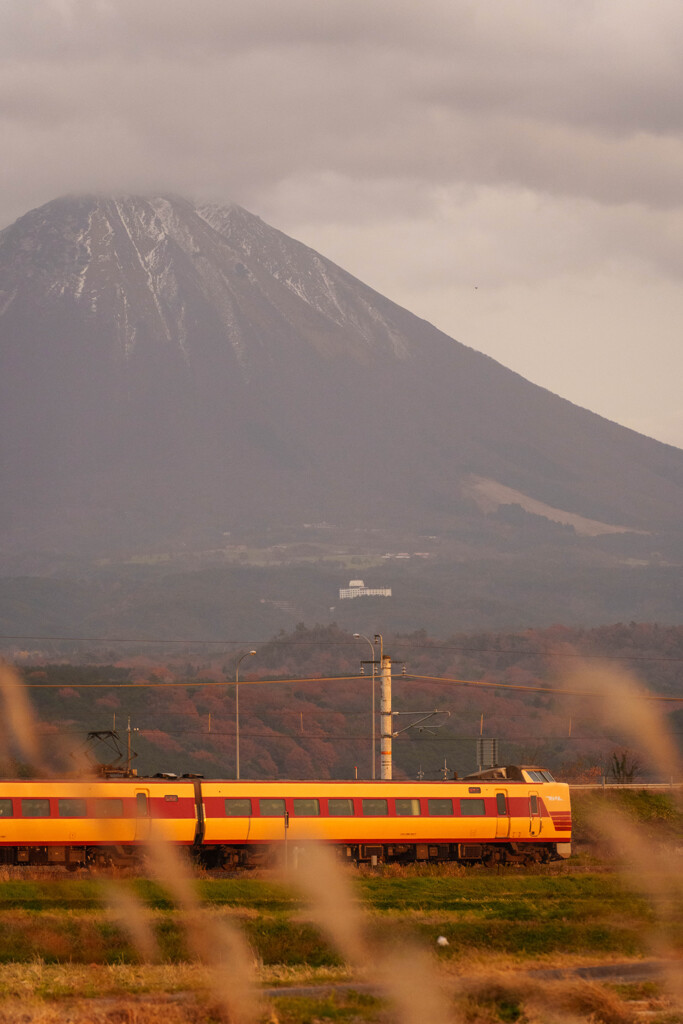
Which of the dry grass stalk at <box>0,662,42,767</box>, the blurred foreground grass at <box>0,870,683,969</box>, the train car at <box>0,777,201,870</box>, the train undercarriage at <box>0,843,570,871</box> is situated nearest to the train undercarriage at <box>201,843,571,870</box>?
the train undercarriage at <box>0,843,570,871</box>

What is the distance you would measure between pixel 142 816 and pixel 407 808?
9967 millimetres

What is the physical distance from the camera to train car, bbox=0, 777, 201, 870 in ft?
171

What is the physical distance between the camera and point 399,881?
160 feet

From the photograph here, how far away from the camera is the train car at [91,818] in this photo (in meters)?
52.2

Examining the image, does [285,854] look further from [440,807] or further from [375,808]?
[440,807]

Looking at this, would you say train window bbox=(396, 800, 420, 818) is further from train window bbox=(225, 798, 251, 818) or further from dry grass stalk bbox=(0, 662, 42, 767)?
dry grass stalk bbox=(0, 662, 42, 767)

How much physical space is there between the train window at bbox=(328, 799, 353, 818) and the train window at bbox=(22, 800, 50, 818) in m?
10.4

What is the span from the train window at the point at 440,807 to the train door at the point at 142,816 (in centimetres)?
1058

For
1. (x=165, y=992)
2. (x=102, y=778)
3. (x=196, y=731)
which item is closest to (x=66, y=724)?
(x=196, y=731)

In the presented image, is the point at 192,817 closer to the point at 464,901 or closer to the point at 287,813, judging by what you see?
the point at 287,813

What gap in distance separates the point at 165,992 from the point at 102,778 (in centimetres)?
2403

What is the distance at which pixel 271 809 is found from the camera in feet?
177

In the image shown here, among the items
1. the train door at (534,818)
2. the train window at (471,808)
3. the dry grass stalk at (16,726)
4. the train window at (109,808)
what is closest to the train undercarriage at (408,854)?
the train door at (534,818)

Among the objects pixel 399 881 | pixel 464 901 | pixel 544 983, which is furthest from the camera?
pixel 399 881
